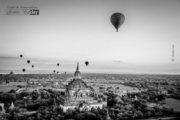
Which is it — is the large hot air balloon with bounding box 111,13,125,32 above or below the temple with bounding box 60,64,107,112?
above

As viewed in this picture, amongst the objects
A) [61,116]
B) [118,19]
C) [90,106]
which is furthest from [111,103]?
[118,19]

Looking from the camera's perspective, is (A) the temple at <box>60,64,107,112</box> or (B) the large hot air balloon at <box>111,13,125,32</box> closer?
(B) the large hot air balloon at <box>111,13,125,32</box>

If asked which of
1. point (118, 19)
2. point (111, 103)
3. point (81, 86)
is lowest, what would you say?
point (111, 103)

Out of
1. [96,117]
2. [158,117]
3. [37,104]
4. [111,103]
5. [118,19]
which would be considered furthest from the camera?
[111,103]

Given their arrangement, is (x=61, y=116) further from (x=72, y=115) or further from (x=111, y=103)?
(x=111, y=103)

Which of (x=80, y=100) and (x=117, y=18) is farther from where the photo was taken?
(x=80, y=100)

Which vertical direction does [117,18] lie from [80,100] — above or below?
above

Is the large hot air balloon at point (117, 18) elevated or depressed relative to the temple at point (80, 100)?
elevated

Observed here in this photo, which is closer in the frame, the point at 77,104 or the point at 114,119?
the point at 114,119

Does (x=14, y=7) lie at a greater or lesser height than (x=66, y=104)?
greater

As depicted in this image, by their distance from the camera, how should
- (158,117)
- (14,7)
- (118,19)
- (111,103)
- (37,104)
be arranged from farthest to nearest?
1. (111,103)
2. (37,104)
3. (158,117)
4. (14,7)
5. (118,19)

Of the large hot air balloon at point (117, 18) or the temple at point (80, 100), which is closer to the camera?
→ the large hot air balloon at point (117, 18)
